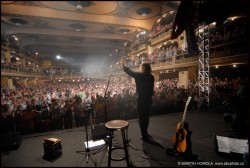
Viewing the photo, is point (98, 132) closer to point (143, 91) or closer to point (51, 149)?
point (51, 149)

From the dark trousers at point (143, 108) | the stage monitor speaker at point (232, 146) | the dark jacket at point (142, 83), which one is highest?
the dark jacket at point (142, 83)

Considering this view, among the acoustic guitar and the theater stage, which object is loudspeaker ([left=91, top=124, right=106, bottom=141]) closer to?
the theater stage

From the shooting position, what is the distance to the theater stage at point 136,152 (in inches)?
114

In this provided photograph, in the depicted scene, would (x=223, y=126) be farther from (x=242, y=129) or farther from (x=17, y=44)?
(x=17, y=44)

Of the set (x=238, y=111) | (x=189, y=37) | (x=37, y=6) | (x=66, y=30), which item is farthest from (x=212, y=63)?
(x=66, y=30)

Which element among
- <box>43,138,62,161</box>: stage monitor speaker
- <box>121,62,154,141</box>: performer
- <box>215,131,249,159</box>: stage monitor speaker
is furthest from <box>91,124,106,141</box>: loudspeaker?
<box>215,131,249,159</box>: stage monitor speaker

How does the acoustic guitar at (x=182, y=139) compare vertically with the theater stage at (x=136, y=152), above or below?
above

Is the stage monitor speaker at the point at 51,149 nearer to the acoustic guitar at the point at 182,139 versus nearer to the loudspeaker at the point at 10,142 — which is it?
the loudspeaker at the point at 10,142

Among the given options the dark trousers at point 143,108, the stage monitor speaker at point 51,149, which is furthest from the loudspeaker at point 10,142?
the dark trousers at point 143,108

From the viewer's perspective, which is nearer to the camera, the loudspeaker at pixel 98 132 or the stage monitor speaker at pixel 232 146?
the stage monitor speaker at pixel 232 146

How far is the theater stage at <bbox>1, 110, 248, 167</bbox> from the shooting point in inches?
114

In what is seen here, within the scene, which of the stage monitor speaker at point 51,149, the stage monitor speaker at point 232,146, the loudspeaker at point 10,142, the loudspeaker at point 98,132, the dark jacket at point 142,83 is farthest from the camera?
the loudspeaker at point 98,132

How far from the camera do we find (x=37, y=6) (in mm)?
11023

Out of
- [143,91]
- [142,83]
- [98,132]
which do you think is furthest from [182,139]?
[98,132]
